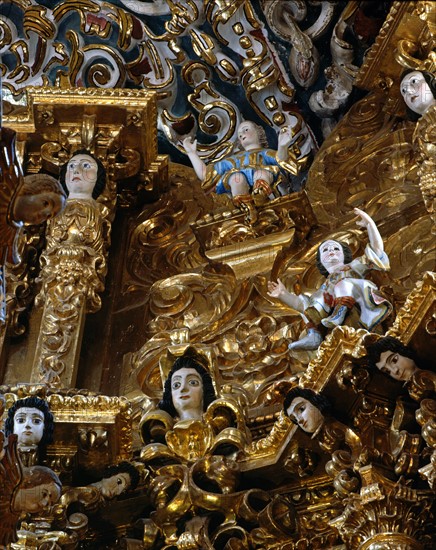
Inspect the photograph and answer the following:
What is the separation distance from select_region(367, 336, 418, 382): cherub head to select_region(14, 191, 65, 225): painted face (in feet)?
6.72

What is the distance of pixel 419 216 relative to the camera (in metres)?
9.38

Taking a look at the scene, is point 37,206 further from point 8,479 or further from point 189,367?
point 189,367

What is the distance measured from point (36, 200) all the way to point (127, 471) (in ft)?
8.48

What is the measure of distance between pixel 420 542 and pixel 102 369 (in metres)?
3.00

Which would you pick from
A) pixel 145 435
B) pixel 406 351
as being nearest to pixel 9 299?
pixel 145 435

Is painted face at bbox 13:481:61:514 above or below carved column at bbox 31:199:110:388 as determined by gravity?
above

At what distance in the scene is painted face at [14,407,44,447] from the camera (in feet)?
26.6

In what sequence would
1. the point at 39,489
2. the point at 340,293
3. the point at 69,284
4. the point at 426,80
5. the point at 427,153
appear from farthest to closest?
the point at 69,284
the point at 426,80
the point at 427,153
the point at 340,293
the point at 39,489

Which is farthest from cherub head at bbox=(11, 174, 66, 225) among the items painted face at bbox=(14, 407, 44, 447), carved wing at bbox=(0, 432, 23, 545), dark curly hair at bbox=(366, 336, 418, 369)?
painted face at bbox=(14, 407, 44, 447)

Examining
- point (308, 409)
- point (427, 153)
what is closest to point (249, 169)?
point (427, 153)

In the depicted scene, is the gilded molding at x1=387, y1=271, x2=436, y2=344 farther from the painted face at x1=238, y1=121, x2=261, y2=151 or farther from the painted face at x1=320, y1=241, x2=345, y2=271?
the painted face at x1=238, y1=121, x2=261, y2=151

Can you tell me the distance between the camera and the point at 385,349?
7418 mm

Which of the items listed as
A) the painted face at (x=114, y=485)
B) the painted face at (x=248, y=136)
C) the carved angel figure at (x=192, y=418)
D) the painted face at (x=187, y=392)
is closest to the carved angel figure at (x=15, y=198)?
the painted face at (x=114, y=485)

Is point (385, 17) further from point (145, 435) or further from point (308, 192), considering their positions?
point (145, 435)
